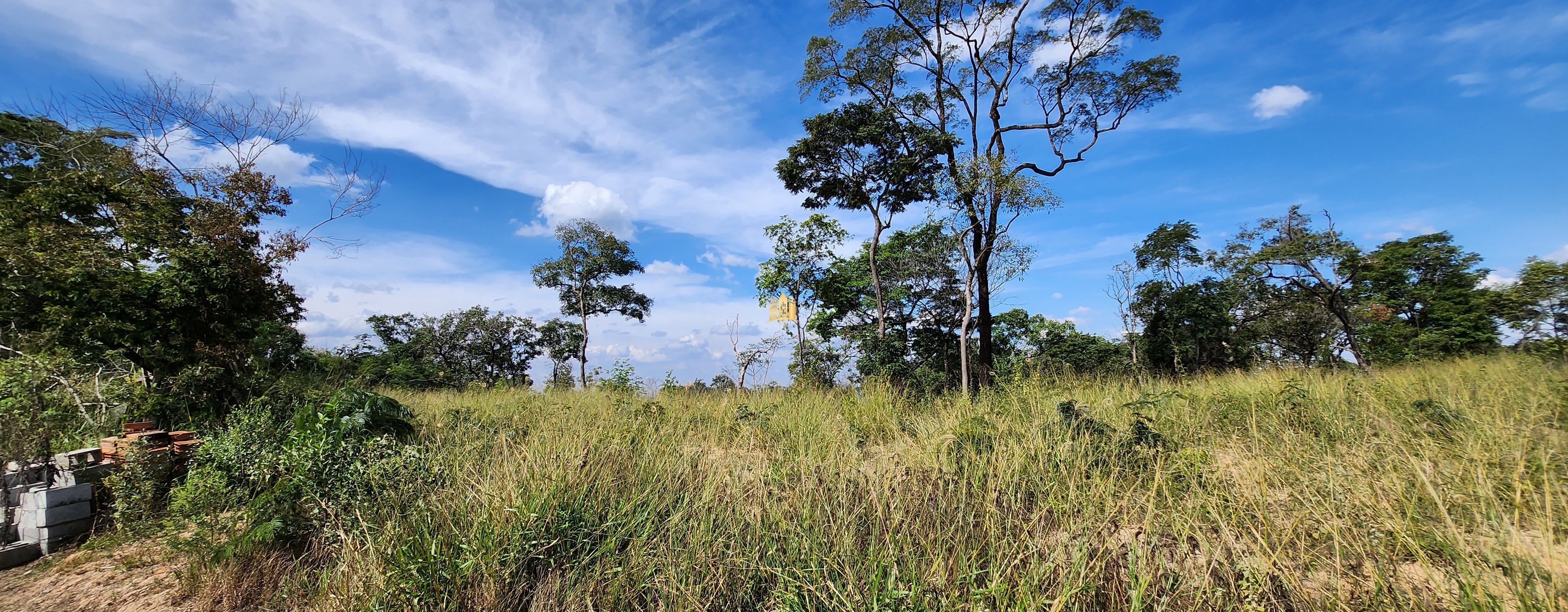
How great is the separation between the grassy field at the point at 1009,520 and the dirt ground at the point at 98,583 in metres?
0.90

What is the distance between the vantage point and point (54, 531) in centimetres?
407

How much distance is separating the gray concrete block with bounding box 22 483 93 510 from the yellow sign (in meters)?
11.9

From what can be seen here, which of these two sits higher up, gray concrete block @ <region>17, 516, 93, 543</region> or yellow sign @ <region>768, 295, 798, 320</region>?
yellow sign @ <region>768, 295, 798, 320</region>

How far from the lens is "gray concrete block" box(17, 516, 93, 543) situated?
13.3 feet

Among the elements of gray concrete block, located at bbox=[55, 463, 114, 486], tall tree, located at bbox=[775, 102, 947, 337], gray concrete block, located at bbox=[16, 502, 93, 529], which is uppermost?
tall tree, located at bbox=[775, 102, 947, 337]

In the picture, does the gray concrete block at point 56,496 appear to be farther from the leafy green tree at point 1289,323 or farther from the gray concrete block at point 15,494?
the leafy green tree at point 1289,323

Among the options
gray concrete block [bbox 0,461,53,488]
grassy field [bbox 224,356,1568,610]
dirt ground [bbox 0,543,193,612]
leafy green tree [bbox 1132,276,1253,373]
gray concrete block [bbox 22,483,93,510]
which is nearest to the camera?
grassy field [bbox 224,356,1568,610]

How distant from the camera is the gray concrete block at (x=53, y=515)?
158 inches

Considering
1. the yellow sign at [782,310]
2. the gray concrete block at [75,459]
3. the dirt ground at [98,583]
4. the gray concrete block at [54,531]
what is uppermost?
the yellow sign at [782,310]

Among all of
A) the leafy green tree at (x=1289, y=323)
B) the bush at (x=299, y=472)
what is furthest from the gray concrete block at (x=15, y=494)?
the leafy green tree at (x=1289, y=323)

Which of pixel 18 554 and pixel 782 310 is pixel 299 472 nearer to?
pixel 18 554

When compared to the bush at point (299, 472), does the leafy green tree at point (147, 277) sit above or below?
above

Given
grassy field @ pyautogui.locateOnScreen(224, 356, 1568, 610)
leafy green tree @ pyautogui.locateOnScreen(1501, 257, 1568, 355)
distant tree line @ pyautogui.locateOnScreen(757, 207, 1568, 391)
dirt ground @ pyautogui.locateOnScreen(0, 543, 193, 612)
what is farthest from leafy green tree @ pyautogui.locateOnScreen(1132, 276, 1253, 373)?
dirt ground @ pyautogui.locateOnScreen(0, 543, 193, 612)

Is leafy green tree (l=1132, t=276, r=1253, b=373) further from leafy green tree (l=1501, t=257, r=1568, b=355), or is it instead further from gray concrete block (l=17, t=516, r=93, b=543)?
gray concrete block (l=17, t=516, r=93, b=543)
